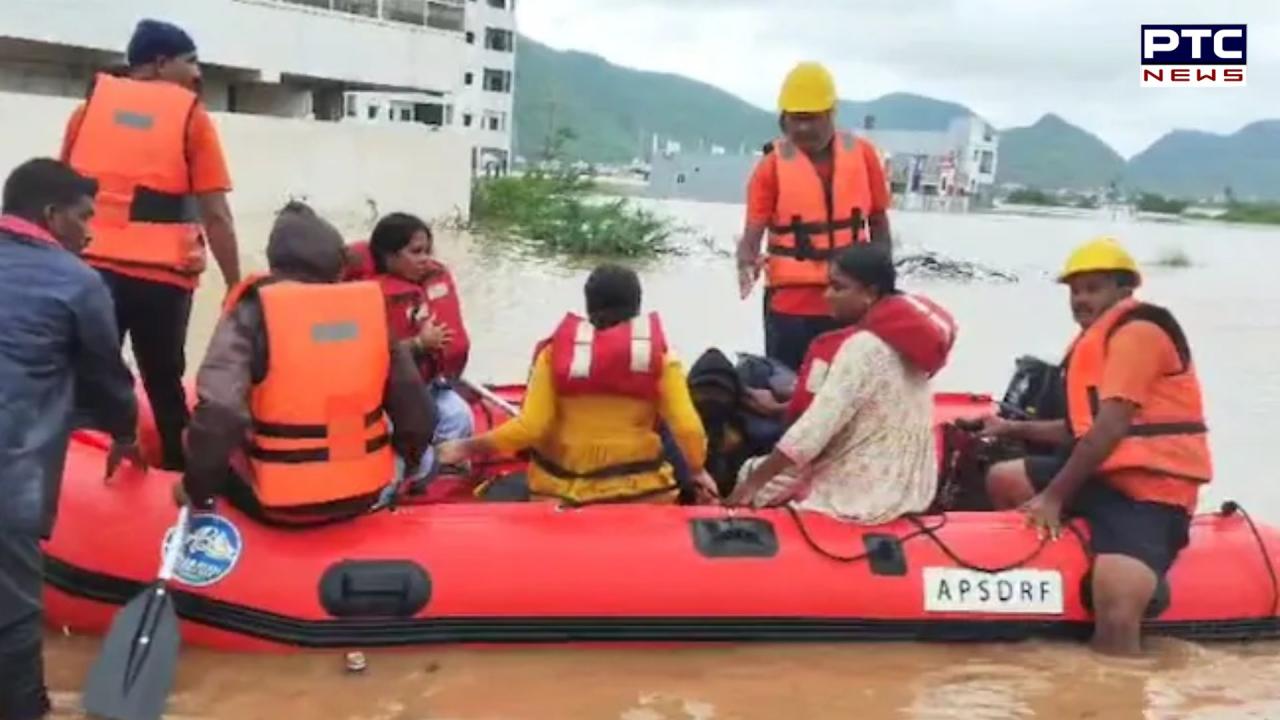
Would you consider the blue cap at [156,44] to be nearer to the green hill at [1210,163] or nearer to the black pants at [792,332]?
the black pants at [792,332]

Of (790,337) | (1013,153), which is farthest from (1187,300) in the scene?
(1013,153)

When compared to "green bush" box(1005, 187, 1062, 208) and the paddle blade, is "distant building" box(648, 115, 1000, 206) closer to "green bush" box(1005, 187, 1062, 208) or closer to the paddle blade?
"green bush" box(1005, 187, 1062, 208)

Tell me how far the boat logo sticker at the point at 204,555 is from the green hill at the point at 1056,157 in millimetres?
142567

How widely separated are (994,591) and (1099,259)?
0.96 metres

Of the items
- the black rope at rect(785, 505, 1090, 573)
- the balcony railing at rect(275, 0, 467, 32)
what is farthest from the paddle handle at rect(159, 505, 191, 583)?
the balcony railing at rect(275, 0, 467, 32)

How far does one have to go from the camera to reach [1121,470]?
4215 millimetres

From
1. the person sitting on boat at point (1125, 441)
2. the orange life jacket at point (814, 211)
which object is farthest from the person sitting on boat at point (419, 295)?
the person sitting on boat at point (1125, 441)

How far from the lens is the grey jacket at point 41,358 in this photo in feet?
10.5

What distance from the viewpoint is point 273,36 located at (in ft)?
60.5

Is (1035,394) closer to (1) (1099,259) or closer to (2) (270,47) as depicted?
(1) (1099,259)

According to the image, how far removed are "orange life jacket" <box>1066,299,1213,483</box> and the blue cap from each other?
2.73 m

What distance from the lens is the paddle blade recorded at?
11.5ft

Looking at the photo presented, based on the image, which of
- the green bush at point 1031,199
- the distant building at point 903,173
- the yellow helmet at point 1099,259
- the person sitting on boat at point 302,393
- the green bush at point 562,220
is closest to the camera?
the person sitting on boat at point 302,393

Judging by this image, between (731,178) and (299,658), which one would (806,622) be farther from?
(731,178)
